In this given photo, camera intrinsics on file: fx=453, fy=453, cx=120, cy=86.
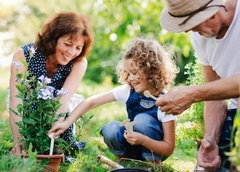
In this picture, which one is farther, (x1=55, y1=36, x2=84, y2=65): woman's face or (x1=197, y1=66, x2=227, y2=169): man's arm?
(x1=55, y1=36, x2=84, y2=65): woman's face

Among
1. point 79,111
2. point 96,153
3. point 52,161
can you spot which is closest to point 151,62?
point 79,111

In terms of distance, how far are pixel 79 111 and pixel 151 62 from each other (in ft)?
1.86

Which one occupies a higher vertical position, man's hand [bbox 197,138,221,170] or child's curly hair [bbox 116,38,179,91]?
child's curly hair [bbox 116,38,179,91]

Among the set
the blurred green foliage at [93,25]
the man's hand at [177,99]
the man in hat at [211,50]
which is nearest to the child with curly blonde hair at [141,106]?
the man in hat at [211,50]

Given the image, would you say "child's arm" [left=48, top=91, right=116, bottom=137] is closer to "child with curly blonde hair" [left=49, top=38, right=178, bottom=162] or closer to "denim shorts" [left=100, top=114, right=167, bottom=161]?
"child with curly blonde hair" [left=49, top=38, right=178, bottom=162]

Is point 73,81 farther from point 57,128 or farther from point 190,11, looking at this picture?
point 190,11

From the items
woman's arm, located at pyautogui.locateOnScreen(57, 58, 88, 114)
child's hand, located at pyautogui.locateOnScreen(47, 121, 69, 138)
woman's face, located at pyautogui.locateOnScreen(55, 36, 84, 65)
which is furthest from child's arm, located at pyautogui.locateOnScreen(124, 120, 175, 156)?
woman's face, located at pyautogui.locateOnScreen(55, 36, 84, 65)

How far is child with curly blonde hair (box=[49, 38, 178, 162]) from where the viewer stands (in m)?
2.87

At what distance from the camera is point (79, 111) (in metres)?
2.95

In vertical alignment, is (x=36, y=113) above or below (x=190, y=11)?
below

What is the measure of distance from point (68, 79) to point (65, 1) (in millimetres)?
7025

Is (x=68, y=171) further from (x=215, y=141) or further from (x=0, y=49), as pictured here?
(x=0, y=49)

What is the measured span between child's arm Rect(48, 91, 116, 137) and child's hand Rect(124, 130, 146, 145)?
35cm

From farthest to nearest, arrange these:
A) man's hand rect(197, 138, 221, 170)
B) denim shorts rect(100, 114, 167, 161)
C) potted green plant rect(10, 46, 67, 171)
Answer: denim shorts rect(100, 114, 167, 161)
potted green plant rect(10, 46, 67, 171)
man's hand rect(197, 138, 221, 170)
